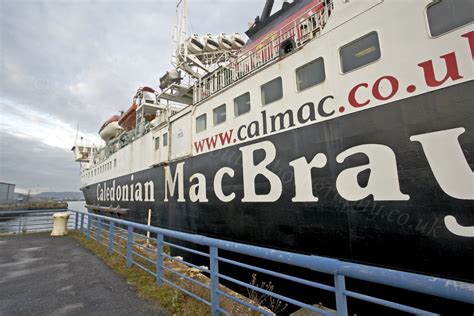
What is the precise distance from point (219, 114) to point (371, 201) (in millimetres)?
5175

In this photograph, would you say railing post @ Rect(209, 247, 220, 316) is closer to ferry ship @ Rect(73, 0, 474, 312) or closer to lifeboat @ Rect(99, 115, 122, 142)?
ferry ship @ Rect(73, 0, 474, 312)

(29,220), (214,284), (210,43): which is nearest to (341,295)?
(214,284)

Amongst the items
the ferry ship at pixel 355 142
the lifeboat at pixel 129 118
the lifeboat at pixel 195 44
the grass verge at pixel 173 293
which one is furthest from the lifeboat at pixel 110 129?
the grass verge at pixel 173 293

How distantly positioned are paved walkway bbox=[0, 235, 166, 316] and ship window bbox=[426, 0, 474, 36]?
5921 mm

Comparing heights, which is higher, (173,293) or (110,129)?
(110,129)

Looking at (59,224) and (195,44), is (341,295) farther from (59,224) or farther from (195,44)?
(59,224)

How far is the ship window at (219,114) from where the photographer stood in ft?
24.8

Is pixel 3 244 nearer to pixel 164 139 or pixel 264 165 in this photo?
pixel 164 139

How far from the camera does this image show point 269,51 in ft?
23.7

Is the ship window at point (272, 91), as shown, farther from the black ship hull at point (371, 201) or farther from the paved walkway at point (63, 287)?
the paved walkway at point (63, 287)

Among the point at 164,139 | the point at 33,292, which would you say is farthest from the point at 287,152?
the point at 164,139

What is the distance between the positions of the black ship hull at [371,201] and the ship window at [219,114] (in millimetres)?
1379

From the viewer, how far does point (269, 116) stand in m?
5.89

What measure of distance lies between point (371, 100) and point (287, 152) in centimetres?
193
